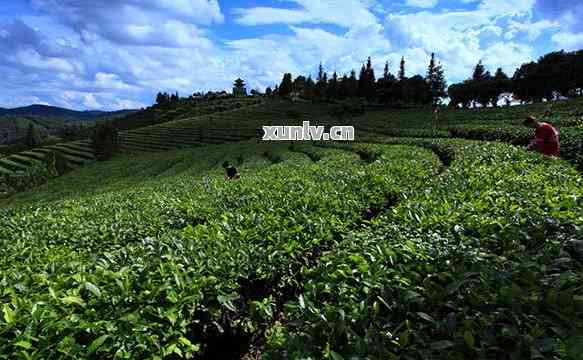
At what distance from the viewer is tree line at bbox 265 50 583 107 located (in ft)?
250

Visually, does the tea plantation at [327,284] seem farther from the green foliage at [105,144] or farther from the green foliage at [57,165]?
the green foliage at [105,144]

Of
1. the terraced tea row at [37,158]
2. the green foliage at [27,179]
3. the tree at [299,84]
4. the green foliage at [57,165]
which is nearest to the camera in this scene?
the green foliage at [27,179]

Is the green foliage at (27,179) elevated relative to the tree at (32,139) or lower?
lower

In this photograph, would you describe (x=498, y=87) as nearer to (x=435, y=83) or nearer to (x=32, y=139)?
(x=435, y=83)

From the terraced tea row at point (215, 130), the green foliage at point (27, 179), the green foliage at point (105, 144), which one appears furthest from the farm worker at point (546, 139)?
the green foliage at point (105, 144)

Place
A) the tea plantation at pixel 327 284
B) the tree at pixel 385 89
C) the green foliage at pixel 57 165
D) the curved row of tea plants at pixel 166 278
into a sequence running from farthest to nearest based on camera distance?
1. the tree at pixel 385 89
2. the green foliage at pixel 57 165
3. the curved row of tea plants at pixel 166 278
4. the tea plantation at pixel 327 284

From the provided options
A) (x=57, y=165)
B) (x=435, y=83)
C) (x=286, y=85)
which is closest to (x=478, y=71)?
(x=435, y=83)

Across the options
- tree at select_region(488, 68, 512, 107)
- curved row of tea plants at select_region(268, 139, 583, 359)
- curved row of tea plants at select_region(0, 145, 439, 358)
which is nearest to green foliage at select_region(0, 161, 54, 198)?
curved row of tea plants at select_region(0, 145, 439, 358)

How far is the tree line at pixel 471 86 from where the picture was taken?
7625 centimetres

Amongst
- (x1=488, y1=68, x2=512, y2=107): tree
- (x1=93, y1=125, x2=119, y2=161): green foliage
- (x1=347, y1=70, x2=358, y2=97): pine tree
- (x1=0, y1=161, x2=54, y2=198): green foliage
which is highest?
(x1=347, y1=70, x2=358, y2=97): pine tree

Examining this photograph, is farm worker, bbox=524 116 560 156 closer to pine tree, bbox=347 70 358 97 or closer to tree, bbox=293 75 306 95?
pine tree, bbox=347 70 358 97

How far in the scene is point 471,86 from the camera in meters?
90.9

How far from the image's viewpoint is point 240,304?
4.90m

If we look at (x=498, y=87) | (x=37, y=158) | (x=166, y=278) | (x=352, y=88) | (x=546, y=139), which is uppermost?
(x=352, y=88)
